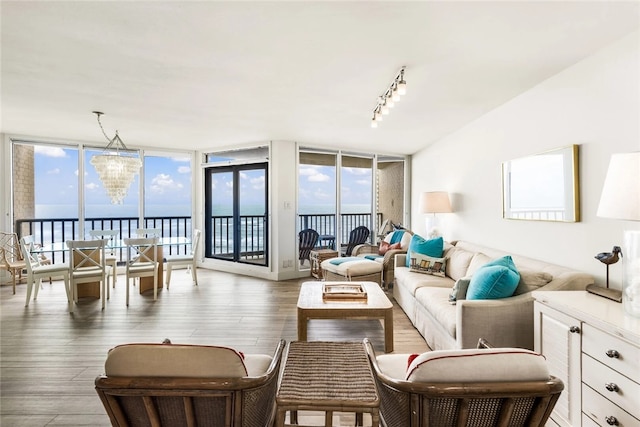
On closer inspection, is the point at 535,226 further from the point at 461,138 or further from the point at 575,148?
the point at 461,138

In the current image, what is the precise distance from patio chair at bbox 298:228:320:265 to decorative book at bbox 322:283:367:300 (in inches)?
99.3

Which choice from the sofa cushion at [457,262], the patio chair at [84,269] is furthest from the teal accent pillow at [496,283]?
the patio chair at [84,269]

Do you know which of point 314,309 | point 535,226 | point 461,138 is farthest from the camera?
point 461,138

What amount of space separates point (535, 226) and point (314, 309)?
2232mm

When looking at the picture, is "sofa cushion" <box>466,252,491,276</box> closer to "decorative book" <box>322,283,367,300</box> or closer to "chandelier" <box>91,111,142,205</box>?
"decorative book" <box>322,283,367,300</box>

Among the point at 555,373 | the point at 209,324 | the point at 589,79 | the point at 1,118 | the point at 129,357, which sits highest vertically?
the point at 1,118

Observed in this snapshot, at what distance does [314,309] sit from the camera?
9.04ft

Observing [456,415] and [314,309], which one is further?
[314,309]

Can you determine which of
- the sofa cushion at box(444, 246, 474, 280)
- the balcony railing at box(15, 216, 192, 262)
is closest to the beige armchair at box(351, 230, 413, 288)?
the sofa cushion at box(444, 246, 474, 280)

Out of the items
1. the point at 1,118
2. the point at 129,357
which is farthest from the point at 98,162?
the point at 129,357

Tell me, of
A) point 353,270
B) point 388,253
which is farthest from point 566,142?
point 353,270

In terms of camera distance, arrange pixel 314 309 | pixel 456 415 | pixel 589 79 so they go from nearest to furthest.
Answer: pixel 456 415 < pixel 589 79 < pixel 314 309

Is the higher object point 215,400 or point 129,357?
point 129,357

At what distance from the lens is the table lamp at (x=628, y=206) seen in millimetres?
1545
